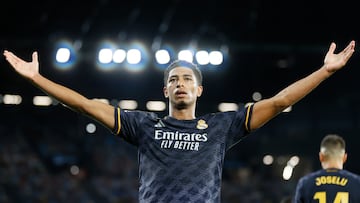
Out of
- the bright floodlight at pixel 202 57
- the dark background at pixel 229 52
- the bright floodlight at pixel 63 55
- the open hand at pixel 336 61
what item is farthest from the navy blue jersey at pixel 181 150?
the dark background at pixel 229 52

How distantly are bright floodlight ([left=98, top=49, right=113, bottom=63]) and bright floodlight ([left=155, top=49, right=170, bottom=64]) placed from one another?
1.25 meters

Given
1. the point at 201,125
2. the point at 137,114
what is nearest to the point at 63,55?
the point at 137,114

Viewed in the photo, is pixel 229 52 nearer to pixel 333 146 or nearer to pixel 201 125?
pixel 333 146

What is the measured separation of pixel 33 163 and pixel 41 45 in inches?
144

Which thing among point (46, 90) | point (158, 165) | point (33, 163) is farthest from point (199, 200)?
point (33, 163)

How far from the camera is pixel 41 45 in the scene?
1964 centimetres

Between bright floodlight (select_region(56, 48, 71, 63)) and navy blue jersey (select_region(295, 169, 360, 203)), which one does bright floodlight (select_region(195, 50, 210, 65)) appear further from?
navy blue jersey (select_region(295, 169, 360, 203))

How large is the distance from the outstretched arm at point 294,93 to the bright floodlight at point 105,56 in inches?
571

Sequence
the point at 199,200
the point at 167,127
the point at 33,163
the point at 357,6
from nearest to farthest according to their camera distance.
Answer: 1. the point at 199,200
2. the point at 167,127
3. the point at 33,163
4. the point at 357,6

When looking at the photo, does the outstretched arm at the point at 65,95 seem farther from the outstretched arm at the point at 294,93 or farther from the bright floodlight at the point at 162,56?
the bright floodlight at the point at 162,56

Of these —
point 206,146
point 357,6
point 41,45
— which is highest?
point 357,6

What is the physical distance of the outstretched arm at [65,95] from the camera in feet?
12.5

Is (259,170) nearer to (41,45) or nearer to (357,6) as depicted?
(357,6)

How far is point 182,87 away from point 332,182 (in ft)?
7.52
